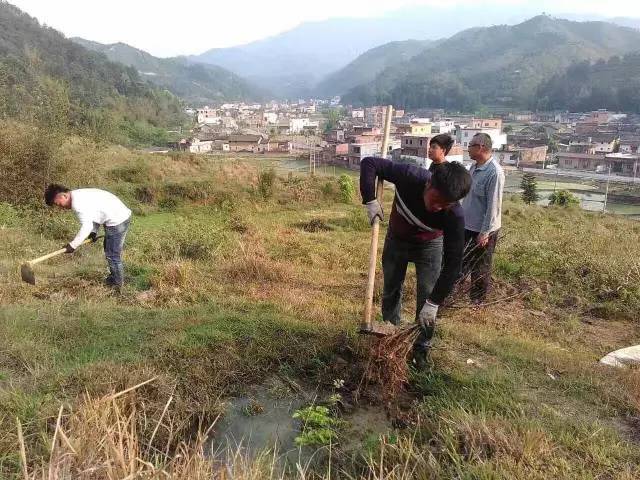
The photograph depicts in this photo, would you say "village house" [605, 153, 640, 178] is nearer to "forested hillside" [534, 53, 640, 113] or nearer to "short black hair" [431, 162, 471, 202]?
"forested hillside" [534, 53, 640, 113]

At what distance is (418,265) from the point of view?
10.3 feet

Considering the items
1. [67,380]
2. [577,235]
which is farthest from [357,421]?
[577,235]

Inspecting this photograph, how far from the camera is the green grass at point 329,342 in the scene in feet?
7.21

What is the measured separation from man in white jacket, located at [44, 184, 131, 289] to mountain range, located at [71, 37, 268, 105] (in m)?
127

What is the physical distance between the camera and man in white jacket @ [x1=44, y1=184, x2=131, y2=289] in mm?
4059

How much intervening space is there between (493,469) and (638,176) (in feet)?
149

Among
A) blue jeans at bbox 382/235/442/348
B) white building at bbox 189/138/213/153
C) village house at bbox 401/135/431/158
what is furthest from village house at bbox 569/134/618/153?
blue jeans at bbox 382/235/442/348

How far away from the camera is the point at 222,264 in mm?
5645

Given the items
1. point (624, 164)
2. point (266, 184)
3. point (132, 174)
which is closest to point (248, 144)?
point (624, 164)

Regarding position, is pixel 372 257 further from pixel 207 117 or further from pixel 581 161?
pixel 207 117

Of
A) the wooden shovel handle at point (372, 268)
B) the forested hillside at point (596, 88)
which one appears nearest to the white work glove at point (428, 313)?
the wooden shovel handle at point (372, 268)

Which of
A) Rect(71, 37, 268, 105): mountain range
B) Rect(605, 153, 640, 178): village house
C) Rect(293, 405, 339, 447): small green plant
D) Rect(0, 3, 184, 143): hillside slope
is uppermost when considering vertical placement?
Rect(71, 37, 268, 105): mountain range

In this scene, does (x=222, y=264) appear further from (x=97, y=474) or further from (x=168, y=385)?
(x=97, y=474)

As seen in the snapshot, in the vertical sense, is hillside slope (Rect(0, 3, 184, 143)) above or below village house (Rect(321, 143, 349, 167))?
above
